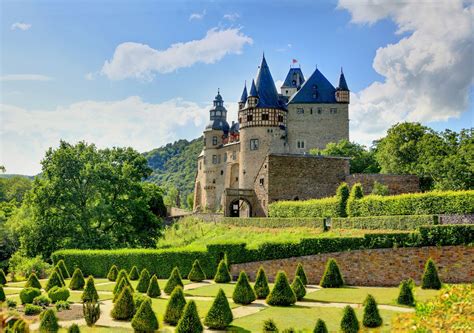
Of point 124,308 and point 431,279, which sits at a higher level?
point 431,279

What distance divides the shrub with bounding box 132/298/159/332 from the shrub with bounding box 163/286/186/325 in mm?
1229

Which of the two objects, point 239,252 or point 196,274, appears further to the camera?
point 239,252

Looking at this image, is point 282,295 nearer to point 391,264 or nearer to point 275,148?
point 391,264

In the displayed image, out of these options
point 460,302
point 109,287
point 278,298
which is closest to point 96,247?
point 109,287

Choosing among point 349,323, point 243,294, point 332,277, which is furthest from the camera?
point 332,277

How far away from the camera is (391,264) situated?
26.4 m

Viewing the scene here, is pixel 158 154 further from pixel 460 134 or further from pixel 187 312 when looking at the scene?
pixel 187 312

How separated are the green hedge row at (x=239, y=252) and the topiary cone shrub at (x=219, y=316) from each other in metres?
10.7

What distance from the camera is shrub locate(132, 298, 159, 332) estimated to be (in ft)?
58.2

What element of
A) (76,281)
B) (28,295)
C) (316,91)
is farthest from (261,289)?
(316,91)

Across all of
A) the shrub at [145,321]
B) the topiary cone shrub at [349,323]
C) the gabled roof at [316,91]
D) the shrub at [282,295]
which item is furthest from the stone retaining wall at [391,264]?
the gabled roof at [316,91]

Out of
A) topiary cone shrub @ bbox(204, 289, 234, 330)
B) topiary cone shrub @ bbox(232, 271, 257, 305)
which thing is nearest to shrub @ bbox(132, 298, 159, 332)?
topiary cone shrub @ bbox(204, 289, 234, 330)

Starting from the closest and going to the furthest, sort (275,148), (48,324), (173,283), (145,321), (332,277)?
(48,324) → (145,321) → (173,283) → (332,277) → (275,148)

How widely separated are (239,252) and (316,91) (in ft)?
127
